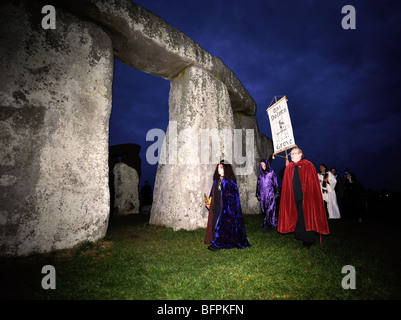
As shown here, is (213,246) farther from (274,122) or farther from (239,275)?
A: (274,122)

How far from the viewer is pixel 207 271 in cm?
312

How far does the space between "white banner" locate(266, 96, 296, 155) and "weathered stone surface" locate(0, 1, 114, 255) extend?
13.7ft

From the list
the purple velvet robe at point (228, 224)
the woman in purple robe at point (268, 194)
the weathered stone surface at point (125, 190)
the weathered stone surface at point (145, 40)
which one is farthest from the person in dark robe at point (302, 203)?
the weathered stone surface at point (125, 190)

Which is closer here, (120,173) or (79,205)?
(79,205)

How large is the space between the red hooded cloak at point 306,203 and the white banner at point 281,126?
517 millimetres

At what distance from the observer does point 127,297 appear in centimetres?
244

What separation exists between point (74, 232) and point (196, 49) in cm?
589

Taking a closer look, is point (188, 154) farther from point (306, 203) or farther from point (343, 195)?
point (343, 195)

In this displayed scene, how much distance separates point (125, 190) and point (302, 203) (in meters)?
8.15

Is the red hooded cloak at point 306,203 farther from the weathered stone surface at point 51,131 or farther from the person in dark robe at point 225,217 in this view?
the weathered stone surface at point 51,131

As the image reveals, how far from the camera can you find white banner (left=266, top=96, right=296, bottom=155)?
4883 mm

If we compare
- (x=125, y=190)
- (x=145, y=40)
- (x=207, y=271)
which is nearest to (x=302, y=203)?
(x=207, y=271)

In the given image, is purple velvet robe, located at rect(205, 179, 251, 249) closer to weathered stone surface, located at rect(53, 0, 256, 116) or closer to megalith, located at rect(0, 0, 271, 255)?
megalith, located at rect(0, 0, 271, 255)
